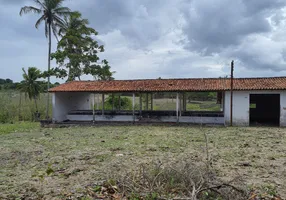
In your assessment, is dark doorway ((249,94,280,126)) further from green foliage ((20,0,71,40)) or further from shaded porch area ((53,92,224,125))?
green foliage ((20,0,71,40))

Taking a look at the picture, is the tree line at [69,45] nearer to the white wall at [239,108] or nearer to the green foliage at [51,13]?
the green foliage at [51,13]

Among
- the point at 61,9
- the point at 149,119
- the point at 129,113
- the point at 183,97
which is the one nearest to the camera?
the point at 149,119

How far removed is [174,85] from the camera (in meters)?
17.3

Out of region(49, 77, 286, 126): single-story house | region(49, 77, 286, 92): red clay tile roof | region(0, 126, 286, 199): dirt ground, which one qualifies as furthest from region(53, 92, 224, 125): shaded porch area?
region(0, 126, 286, 199): dirt ground

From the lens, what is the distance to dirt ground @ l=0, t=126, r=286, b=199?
5.33 m

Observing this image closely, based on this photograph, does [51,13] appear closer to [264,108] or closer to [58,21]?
[58,21]

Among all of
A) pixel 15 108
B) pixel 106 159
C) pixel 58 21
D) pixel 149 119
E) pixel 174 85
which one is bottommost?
pixel 106 159

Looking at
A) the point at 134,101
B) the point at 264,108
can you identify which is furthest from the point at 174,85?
the point at 264,108

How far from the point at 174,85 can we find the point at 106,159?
10628mm

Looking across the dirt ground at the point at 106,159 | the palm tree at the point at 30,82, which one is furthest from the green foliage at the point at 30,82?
the dirt ground at the point at 106,159

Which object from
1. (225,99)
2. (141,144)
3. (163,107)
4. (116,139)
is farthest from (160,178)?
(163,107)

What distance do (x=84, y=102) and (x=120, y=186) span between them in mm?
17439

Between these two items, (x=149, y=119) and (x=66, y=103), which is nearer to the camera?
(x=149, y=119)

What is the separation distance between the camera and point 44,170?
21.1ft
